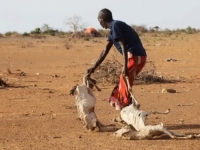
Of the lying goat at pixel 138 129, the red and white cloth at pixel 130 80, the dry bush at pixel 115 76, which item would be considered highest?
the red and white cloth at pixel 130 80

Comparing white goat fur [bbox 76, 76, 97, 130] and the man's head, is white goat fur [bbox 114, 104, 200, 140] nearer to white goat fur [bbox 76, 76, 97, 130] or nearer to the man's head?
white goat fur [bbox 76, 76, 97, 130]

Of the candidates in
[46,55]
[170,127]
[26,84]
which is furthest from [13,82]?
[46,55]

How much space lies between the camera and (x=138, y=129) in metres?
7.10

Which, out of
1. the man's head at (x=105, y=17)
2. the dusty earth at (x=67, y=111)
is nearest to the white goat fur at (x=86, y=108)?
the dusty earth at (x=67, y=111)

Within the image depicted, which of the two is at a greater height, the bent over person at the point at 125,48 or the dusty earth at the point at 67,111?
the bent over person at the point at 125,48

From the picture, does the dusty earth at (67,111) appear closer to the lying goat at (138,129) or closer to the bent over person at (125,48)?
the lying goat at (138,129)

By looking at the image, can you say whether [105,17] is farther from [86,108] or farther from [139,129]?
[139,129]

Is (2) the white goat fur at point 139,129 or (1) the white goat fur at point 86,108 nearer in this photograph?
(2) the white goat fur at point 139,129

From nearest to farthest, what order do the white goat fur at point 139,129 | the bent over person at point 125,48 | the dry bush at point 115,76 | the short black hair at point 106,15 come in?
the white goat fur at point 139,129 → the bent over person at point 125,48 → the short black hair at point 106,15 → the dry bush at point 115,76

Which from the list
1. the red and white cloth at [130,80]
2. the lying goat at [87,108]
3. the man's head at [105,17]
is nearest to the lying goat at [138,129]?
the red and white cloth at [130,80]

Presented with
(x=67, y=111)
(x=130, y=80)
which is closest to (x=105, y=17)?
(x=130, y=80)

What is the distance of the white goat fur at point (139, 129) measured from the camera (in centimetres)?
690

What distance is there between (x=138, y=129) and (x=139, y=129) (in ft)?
0.07

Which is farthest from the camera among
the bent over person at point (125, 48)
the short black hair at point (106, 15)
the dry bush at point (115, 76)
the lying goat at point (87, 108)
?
the dry bush at point (115, 76)
